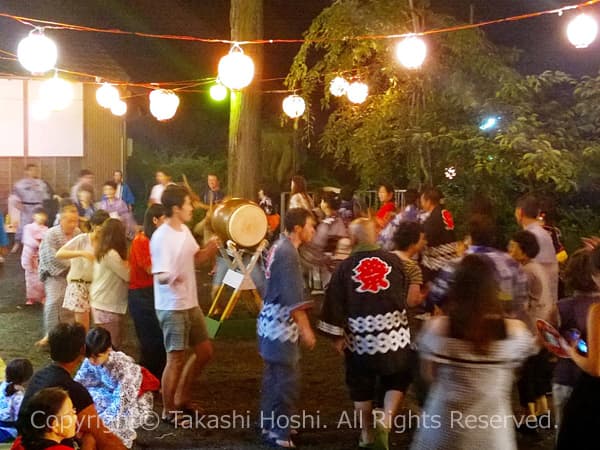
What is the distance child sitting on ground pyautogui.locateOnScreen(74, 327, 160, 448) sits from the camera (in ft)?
17.1

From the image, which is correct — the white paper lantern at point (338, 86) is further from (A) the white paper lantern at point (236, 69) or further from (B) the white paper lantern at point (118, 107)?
(B) the white paper lantern at point (118, 107)

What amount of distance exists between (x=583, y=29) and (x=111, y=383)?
22.4ft

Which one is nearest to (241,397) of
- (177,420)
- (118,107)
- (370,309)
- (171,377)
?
(177,420)

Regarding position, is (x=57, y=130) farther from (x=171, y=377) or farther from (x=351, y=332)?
(x=351, y=332)

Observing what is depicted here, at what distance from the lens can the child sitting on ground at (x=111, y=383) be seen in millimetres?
5215

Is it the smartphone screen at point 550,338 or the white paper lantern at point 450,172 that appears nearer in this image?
the smartphone screen at point 550,338

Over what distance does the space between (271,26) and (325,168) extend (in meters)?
4.00

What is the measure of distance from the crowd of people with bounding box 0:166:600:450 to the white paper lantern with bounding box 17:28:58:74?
225 cm

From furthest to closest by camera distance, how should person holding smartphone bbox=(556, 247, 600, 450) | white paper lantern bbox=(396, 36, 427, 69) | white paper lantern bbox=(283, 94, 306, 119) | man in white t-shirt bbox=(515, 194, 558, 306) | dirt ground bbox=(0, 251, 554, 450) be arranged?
white paper lantern bbox=(283, 94, 306, 119) < white paper lantern bbox=(396, 36, 427, 69) < man in white t-shirt bbox=(515, 194, 558, 306) < dirt ground bbox=(0, 251, 554, 450) < person holding smartphone bbox=(556, 247, 600, 450)

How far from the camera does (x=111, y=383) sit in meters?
5.34

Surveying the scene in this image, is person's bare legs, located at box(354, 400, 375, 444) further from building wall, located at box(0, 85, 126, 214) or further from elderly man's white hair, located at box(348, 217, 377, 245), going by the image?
building wall, located at box(0, 85, 126, 214)

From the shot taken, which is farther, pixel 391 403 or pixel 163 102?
pixel 163 102

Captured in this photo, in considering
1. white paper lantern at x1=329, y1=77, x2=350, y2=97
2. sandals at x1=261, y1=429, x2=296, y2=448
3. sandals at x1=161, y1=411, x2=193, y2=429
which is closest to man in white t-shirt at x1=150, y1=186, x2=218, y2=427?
sandals at x1=161, y1=411, x2=193, y2=429

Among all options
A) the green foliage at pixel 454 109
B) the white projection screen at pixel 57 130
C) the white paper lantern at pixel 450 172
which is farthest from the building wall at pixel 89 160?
the white paper lantern at pixel 450 172
